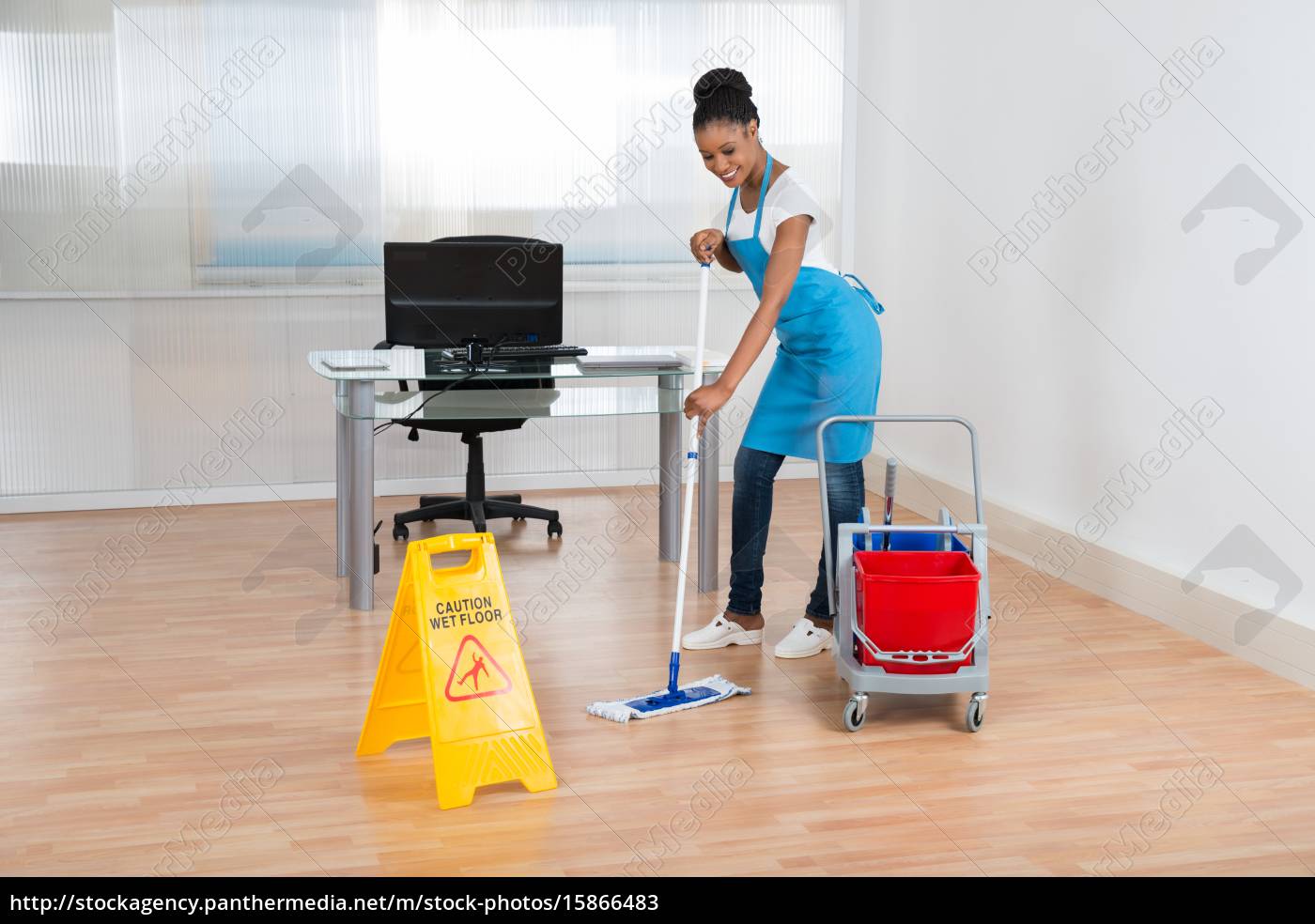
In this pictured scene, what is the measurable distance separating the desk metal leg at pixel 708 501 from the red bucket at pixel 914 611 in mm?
1055

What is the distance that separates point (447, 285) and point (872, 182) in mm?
2412

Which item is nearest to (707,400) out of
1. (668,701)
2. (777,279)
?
(777,279)

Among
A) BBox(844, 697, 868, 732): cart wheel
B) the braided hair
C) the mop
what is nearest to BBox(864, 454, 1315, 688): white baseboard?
BBox(844, 697, 868, 732): cart wheel

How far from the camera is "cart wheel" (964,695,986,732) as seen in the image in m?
2.86

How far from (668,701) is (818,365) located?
928 millimetres

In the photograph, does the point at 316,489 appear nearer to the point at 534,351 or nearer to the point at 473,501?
the point at 473,501

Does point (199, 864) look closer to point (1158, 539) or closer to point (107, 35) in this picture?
point (1158, 539)

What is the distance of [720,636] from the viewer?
3.46 metres

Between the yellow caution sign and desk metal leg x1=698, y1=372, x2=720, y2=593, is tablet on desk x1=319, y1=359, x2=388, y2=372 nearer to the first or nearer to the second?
desk metal leg x1=698, y1=372, x2=720, y2=593

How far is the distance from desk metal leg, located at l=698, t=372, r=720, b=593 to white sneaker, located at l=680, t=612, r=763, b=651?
1.69 ft

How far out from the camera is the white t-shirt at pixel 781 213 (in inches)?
122

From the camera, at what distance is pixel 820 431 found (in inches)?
121

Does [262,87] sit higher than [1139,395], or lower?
higher

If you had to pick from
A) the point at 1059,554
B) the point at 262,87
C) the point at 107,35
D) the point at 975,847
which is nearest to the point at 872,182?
the point at 1059,554
